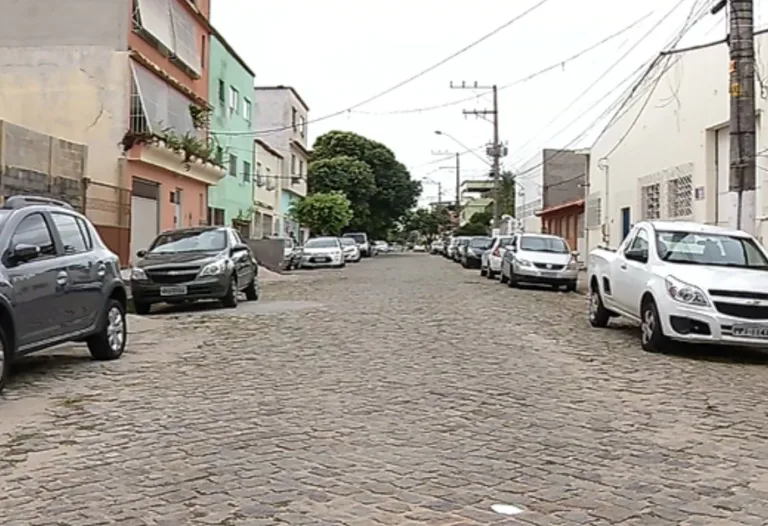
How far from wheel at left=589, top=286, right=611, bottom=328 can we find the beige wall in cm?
1493

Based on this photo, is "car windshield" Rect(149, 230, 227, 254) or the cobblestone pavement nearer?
the cobblestone pavement

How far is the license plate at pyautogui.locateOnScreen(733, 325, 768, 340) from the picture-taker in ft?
34.4

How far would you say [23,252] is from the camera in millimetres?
8422

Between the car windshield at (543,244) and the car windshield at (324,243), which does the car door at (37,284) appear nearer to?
the car windshield at (543,244)

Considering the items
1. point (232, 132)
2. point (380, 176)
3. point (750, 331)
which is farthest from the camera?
point (380, 176)

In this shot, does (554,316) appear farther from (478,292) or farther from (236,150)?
(236,150)

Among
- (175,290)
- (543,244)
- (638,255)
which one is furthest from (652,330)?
(543,244)

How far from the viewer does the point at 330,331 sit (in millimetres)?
13055

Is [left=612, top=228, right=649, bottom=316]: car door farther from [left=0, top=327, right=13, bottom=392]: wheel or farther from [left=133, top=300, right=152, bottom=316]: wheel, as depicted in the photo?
[left=133, top=300, right=152, bottom=316]: wheel

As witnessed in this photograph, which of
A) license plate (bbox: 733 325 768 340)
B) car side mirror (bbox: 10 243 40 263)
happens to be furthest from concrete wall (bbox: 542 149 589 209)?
car side mirror (bbox: 10 243 40 263)

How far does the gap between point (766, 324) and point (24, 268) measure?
8.10 m

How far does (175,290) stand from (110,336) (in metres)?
5.62

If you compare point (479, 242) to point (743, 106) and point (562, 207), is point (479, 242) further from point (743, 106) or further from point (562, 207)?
point (743, 106)

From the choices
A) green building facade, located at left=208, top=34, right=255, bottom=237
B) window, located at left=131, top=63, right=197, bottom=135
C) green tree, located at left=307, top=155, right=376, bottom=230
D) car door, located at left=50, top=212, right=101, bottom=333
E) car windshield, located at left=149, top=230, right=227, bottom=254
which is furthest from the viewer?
green tree, located at left=307, top=155, right=376, bottom=230
